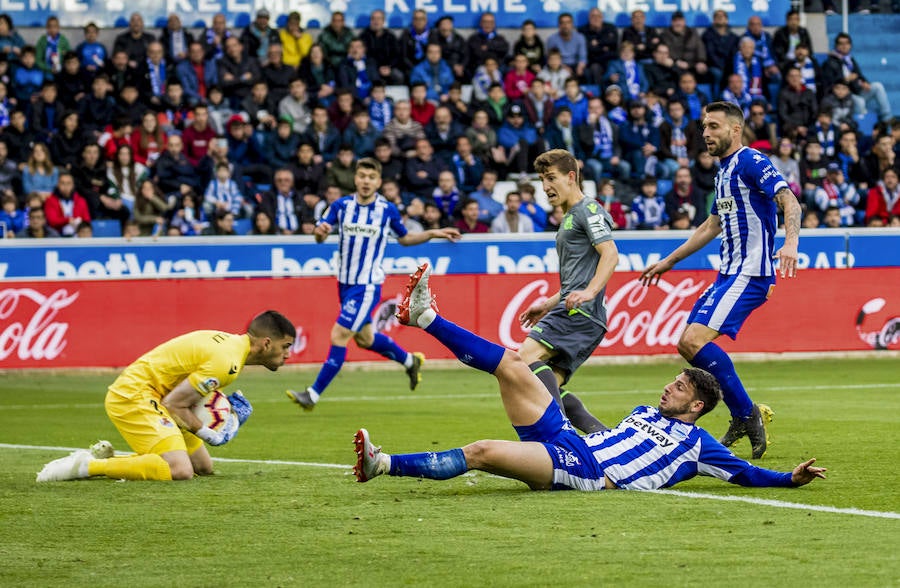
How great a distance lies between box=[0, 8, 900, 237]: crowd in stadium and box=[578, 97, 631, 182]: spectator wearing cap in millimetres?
27

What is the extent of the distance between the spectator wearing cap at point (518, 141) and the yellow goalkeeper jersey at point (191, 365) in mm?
14338

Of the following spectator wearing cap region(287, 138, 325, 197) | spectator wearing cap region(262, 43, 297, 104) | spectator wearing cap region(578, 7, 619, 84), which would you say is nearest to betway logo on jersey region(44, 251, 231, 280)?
spectator wearing cap region(287, 138, 325, 197)

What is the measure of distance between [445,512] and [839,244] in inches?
592

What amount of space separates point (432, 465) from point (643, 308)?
12.6m

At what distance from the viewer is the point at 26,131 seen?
2245 centimetres

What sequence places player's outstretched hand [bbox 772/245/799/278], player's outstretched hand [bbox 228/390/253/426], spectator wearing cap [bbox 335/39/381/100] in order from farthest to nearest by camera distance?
spectator wearing cap [bbox 335/39/381/100], player's outstretched hand [bbox 228/390/253/426], player's outstretched hand [bbox 772/245/799/278]

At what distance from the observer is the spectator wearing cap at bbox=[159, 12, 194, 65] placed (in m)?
24.0

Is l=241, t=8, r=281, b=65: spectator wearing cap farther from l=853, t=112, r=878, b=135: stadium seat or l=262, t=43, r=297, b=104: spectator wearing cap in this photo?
l=853, t=112, r=878, b=135: stadium seat

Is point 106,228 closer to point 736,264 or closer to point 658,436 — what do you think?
point 736,264

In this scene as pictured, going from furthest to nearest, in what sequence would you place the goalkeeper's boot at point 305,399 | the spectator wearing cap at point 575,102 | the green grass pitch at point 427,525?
the spectator wearing cap at point 575,102, the goalkeeper's boot at point 305,399, the green grass pitch at point 427,525

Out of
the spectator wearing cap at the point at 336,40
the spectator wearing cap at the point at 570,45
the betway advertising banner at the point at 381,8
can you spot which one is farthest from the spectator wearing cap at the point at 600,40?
the spectator wearing cap at the point at 336,40

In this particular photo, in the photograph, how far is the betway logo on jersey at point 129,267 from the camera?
19656mm

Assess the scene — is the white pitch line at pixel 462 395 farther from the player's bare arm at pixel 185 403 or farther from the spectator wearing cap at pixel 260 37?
the spectator wearing cap at pixel 260 37

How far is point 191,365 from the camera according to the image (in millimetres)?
9211
